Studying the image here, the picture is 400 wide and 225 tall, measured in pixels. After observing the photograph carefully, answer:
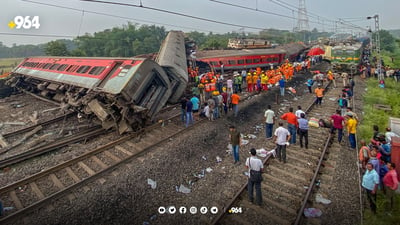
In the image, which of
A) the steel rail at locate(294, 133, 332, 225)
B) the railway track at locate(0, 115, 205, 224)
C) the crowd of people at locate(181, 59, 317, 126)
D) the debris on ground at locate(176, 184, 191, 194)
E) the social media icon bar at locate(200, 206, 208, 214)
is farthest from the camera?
the crowd of people at locate(181, 59, 317, 126)

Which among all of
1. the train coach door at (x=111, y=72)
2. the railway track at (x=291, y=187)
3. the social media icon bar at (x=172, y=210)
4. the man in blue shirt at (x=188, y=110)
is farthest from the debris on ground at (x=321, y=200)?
the train coach door at (x=111, y=72)

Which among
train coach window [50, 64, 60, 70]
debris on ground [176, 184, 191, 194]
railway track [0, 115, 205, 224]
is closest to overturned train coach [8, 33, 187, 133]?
railway track [0, 115, 205, 224]

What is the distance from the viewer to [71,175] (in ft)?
22.9

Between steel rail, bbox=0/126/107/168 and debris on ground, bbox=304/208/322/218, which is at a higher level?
steel rail, bbox=0/126/107/168

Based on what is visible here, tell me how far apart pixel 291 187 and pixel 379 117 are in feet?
26.2

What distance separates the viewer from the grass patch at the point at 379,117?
511 centimetres

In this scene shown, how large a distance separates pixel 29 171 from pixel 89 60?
7.22m

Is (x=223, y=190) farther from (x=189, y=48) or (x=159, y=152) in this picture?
(x=189, y=48)

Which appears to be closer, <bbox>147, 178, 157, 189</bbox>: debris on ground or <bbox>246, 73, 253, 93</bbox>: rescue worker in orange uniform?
<bbox>147, 178, 157, 189</bbox>: debris on ground

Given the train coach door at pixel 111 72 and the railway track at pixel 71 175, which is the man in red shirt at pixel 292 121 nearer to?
the railway track at pixel 71 175

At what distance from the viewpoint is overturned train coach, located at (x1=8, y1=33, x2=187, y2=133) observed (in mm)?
8758

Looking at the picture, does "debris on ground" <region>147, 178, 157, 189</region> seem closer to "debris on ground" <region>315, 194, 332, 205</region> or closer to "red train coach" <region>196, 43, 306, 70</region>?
"debris on ground" <region>315, 194, 332, 205</region>

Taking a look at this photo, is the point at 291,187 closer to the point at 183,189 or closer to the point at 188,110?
the point at 183,189

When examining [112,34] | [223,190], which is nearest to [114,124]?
[223,190]
